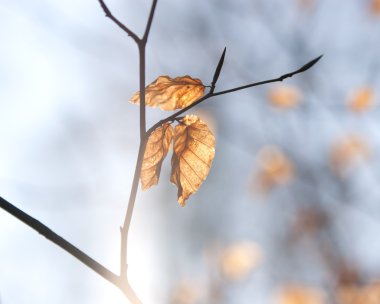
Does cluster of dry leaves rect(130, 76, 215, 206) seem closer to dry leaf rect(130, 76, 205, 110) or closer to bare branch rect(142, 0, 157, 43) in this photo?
dry leaf rect(130, 76, 205, 110)

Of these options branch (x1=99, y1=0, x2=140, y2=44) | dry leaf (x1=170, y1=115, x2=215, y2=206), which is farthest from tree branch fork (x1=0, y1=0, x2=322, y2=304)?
dry leaf (x1=170, y1=115, x2=215, y2=206)

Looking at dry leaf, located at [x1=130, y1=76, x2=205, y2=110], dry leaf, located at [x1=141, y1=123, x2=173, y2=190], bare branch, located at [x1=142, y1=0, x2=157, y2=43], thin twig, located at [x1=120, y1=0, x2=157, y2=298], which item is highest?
dry leaf, located at [x1=130, y1=76, x2=205, y2=110]

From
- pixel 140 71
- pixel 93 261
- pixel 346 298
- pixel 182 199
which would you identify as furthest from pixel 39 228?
pixel 346 298

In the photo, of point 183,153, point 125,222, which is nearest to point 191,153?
point 183,153

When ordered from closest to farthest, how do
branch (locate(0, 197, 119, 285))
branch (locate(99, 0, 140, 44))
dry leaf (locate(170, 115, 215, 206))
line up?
branch (locate(0, 197, 119, 285)) < branch (locate(99, 0, 140, 44)) < dry leaf (locate(170, 115, 215, 206))

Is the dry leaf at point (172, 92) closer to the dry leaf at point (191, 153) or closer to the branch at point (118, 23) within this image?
the dry leaf at point (191, 153)

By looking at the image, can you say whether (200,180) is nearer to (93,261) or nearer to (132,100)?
(132,100)
